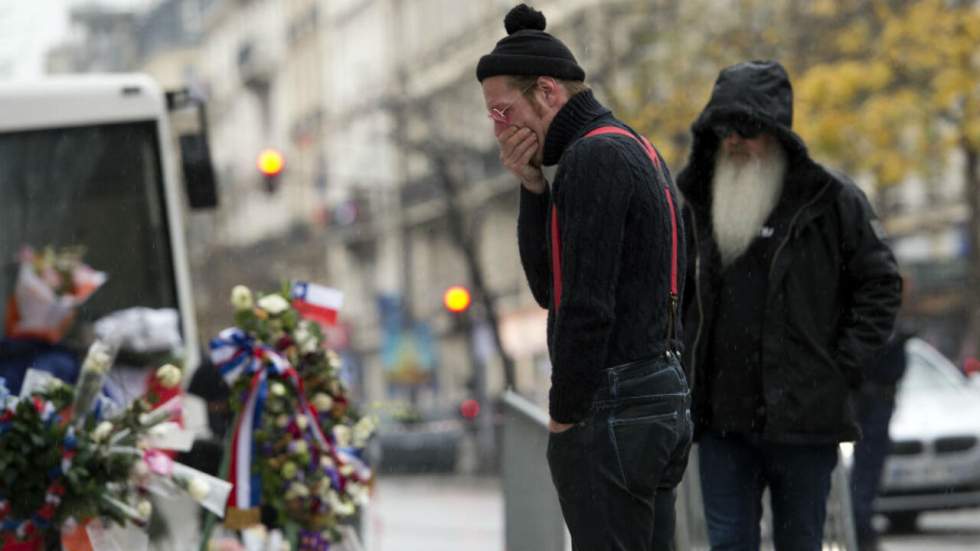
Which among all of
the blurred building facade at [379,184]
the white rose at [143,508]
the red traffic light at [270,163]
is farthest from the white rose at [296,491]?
the blurred building facade at [379,184]

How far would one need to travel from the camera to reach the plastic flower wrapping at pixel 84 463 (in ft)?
21.5

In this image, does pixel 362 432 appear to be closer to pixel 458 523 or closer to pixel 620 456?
pixel 620 456

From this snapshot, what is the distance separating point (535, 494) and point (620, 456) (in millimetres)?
3196

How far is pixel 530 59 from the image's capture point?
15.2 ft

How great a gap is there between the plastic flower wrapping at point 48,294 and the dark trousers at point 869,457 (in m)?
4.06

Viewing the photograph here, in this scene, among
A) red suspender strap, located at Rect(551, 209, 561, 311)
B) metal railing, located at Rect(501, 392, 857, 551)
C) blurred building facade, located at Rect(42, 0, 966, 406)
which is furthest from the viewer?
blurred building facade, located at Rect(42, 0, 966, 406)

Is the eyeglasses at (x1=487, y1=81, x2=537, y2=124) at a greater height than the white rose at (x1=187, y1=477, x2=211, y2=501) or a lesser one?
greater

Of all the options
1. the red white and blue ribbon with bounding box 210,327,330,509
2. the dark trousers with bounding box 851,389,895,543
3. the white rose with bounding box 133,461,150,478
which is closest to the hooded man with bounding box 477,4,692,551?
the white rose with bounding box 133,461,150,478

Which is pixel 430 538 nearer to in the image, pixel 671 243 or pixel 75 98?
pixel 75 98

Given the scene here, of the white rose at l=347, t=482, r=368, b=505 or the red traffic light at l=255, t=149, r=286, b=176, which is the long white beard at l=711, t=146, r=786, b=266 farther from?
the red traffic light at l=255, t=149, r=286, b=176

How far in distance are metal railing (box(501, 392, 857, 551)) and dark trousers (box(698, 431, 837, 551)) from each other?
1296 millimetres

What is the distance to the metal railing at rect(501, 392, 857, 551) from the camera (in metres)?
7.50

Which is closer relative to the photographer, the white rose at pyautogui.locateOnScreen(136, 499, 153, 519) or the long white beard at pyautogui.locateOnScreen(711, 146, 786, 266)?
the long white beard at pyautogui.locateOnScreen(711, 146, 786, 266)

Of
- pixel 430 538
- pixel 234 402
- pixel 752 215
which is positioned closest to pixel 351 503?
pixel 234 402
